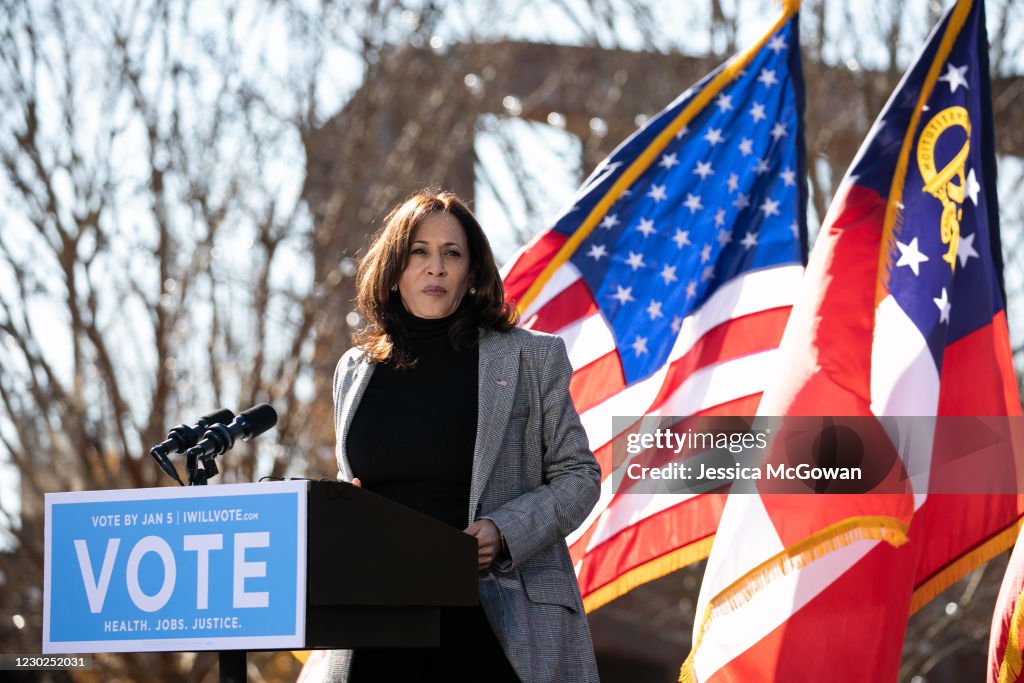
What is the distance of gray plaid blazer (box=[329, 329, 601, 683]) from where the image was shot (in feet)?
10.2

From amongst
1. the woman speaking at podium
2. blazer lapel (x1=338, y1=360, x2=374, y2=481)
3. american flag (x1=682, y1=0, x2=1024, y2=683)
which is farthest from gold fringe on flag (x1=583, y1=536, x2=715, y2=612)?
blazer lapel (x1=338, y1=360, x2=374, y2=481)

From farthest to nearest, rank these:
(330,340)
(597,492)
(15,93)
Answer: (330,340)
(15,93)
(597,492)

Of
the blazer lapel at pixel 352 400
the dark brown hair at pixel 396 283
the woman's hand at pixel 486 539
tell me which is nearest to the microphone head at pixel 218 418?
→ the blazer lapel at pixel 352 400

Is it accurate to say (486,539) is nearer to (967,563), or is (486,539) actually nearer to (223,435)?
(223,435)

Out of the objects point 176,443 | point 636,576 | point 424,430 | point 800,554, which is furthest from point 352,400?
point 636,576

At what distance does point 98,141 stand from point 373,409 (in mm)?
7311

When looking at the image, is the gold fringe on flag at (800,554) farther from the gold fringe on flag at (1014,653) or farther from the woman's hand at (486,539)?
the woman's hand at (486,539)

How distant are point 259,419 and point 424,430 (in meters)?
0.39

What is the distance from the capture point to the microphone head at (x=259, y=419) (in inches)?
120

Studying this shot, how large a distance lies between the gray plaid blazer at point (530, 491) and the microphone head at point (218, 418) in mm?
349

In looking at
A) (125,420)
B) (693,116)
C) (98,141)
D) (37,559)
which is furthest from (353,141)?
(693,116)

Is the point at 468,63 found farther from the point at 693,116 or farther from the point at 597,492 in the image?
the point at 597,492

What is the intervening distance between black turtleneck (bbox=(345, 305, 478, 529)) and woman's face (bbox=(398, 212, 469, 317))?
0.21 feet

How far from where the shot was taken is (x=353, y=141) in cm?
1088
